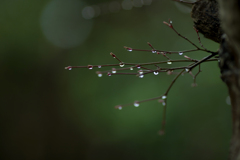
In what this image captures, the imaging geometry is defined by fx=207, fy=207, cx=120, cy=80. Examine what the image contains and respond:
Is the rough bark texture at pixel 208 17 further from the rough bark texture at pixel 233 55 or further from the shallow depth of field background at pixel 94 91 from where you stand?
the shallow depth of field background at pixel 94 91

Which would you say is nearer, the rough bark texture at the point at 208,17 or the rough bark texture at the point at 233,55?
→ the rough bark texture at the point at 233,55

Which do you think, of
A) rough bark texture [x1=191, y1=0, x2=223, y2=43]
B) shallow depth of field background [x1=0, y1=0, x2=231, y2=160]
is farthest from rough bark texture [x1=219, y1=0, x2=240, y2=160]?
shallow depth of field background [x1=0, y1=0, x2=231, y2=160]

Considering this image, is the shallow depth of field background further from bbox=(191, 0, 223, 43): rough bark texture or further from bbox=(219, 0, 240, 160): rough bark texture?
bbox=(219, 0, 240, 160): rough bark texture

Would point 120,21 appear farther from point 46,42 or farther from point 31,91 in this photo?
point 31,91

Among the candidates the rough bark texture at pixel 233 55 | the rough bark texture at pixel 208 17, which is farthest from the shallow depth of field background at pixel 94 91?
the rough bark texture at pixel 233 55

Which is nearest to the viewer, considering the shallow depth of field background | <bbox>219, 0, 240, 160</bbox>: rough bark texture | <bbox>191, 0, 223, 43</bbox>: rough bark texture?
<bbox>219, 0, 240, 160</bbox>: rough bark texture

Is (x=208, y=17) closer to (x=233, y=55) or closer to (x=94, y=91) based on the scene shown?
(x=233, y=55)

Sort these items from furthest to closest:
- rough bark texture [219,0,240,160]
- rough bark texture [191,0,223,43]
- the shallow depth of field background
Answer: the shallow depth of field background < rough bark texture [191,0,223,43] < rough bark texture [219,0,240,160]
